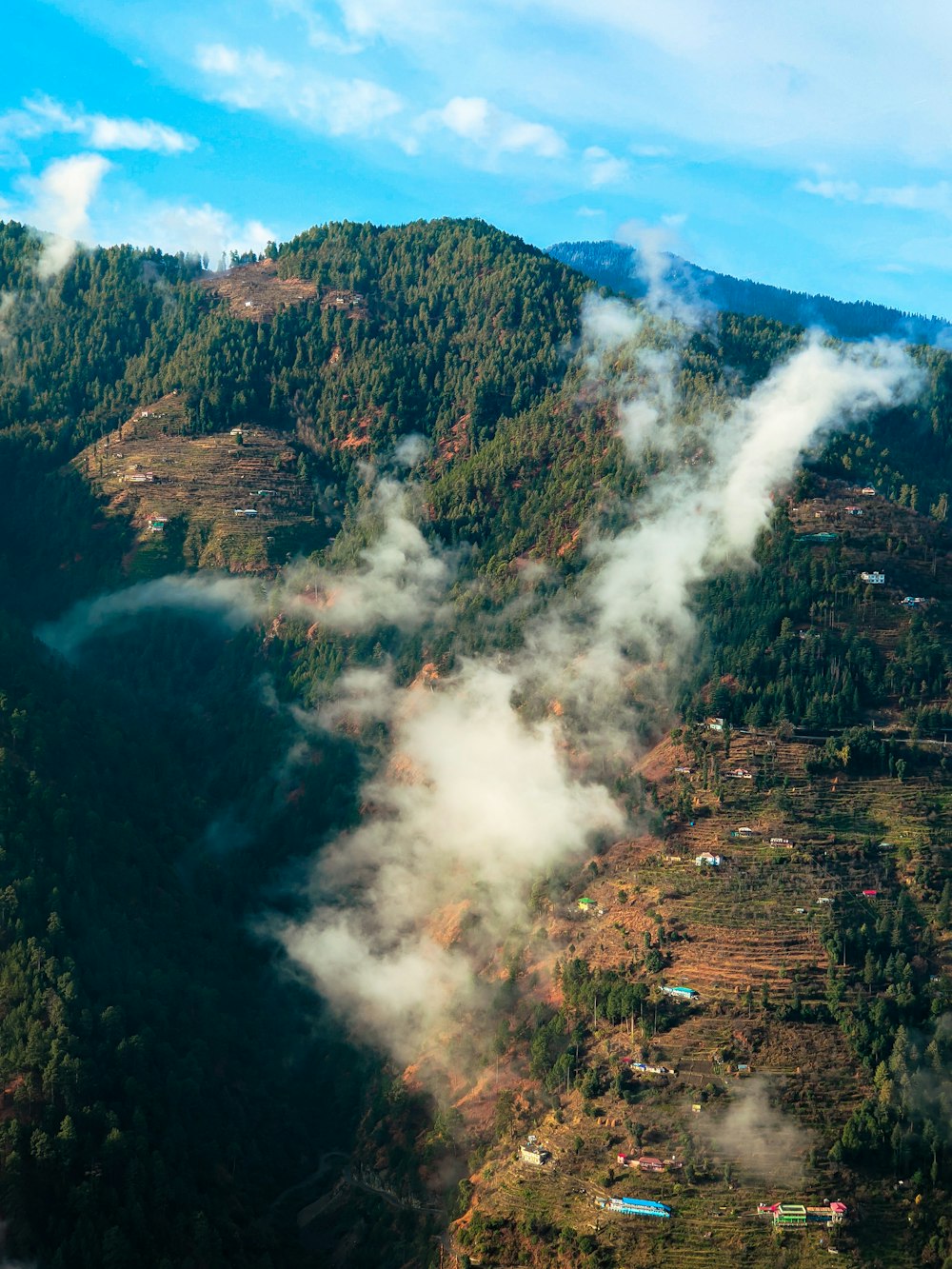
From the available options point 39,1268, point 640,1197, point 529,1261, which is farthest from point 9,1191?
point 640,1197

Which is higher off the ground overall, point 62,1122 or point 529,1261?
point 62,1122

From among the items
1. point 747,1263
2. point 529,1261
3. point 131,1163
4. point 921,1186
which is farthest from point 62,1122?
point 921,1186

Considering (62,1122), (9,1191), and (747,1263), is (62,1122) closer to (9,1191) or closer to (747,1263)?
(9,1191)

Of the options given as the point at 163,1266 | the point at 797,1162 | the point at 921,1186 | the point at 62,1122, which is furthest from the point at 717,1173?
the point at 62,1122

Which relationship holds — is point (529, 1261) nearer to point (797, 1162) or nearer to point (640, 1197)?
point (640, 1197)

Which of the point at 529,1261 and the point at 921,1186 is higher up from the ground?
the point at 921,1186

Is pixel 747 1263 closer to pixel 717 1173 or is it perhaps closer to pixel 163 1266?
pixel 717 1173

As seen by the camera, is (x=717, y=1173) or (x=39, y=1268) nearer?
(x=39, y=1268)
